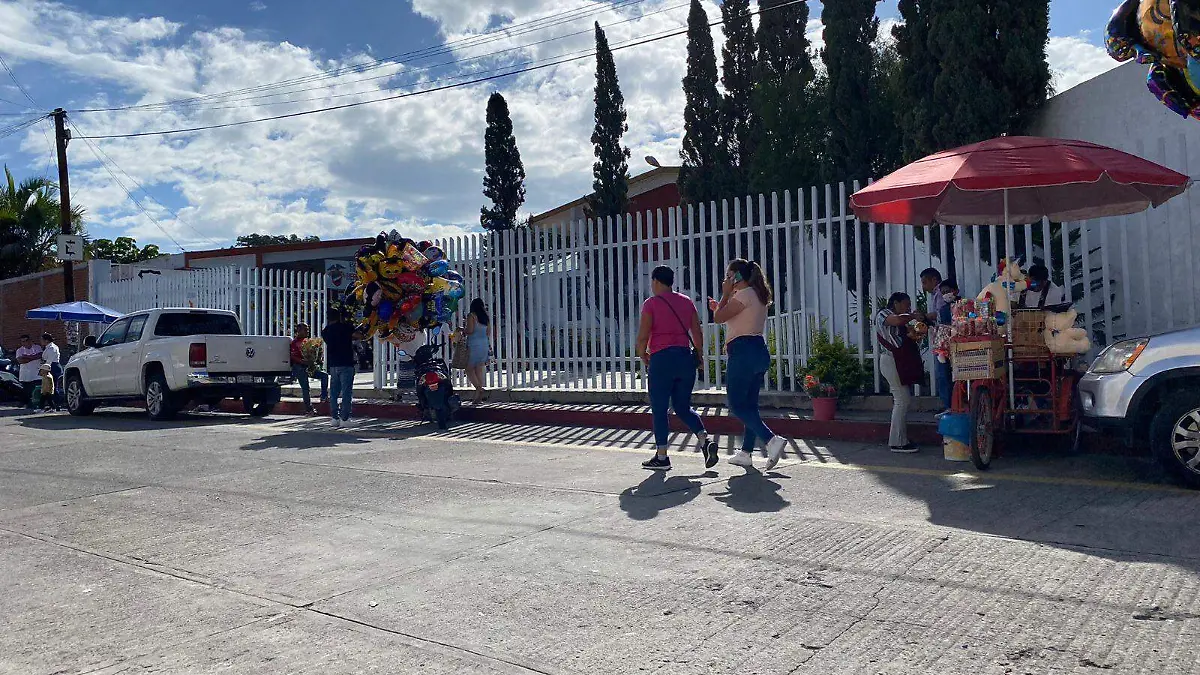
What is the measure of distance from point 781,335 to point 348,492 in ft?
19.2

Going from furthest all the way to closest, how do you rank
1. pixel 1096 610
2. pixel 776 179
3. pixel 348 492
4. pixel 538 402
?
1. pixel 776 179
2. pixel 538 402
3. pixel 348 492
4. pixel 1096 610

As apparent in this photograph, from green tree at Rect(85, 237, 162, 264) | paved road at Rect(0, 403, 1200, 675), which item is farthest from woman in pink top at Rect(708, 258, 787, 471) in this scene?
green tree at Rect(85, 237, 162, 264)

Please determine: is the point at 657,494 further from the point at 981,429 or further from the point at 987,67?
the point at 987,67

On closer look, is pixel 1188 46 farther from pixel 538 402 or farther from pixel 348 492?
pixel 538 402

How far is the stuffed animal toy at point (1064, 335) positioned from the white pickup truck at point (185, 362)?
37.1 ft

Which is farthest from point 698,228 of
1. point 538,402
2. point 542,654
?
point 542,654

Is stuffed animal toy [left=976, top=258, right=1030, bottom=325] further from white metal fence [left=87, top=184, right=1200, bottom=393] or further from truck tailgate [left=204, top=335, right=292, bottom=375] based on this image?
truck tailgate [left=204, top=335, right=292, bottom=375]

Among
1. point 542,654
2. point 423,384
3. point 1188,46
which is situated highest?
point 1188,46

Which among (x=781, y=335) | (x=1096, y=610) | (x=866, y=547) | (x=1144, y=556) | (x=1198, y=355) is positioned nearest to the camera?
(x=1096, y=610)

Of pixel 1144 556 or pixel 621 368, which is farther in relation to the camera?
pixel 621 368

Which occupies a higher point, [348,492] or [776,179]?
[776,179]

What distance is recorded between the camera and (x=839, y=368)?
1003 centimetres

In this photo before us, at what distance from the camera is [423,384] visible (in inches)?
480

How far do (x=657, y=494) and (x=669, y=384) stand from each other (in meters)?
1.33
